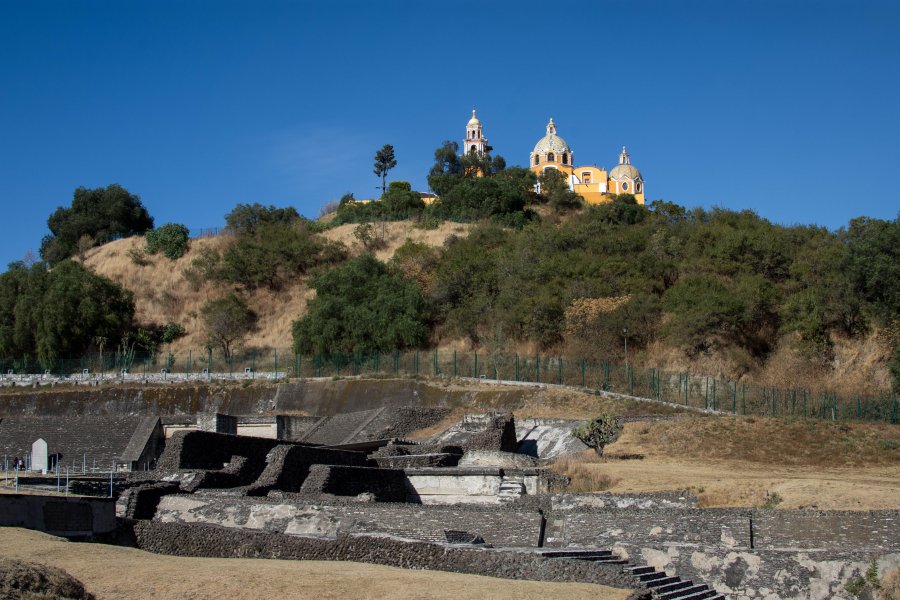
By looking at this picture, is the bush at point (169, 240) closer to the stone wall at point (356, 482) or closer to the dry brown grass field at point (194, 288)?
the dry brown grass field at point (194, 288)

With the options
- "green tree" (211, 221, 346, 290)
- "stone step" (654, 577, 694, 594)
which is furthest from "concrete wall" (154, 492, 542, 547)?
"green tree" (211, 221, 346, 290)

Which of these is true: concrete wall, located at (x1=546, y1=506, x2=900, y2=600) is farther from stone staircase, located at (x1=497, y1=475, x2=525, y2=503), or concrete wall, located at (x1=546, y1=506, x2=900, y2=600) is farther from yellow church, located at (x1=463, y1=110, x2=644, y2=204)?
yellow church, located at (x1=463, y1=110, x2=644, y2=204)

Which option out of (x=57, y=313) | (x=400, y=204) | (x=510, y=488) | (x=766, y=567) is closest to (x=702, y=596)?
(x=766, y=567)

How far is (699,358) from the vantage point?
50062 millimetres

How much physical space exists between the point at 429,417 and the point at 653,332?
14646 mm

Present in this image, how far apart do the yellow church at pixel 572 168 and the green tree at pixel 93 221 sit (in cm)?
3141

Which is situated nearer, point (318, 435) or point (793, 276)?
point (318, 435)

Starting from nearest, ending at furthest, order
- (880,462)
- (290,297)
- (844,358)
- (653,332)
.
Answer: (880,462)
(844,358)
(653,332)
(290,297)

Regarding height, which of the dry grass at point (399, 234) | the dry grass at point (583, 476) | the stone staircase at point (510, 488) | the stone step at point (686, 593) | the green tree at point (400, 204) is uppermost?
the green tree at point (400, 204)

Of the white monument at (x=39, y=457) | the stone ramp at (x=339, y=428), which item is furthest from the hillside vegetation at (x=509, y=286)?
the white monument at (x=39, y=457)

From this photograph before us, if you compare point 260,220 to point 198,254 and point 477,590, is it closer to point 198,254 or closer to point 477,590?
point 198,254

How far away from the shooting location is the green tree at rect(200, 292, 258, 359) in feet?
217

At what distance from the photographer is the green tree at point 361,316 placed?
5650cm

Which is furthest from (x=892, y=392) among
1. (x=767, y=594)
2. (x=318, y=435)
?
(x=767, y=594)
